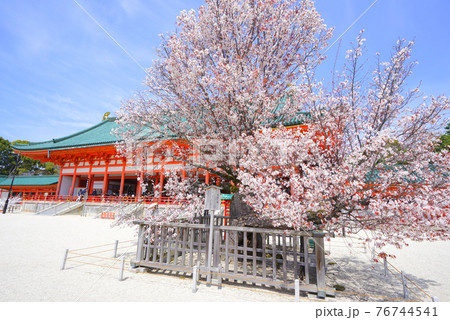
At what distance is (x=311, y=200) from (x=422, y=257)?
7.96 meters

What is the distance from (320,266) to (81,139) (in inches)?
981

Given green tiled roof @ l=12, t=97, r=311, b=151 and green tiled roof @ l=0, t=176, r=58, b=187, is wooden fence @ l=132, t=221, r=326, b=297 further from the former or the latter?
green tiled roof @ l=0, t=176, r=58, b=187

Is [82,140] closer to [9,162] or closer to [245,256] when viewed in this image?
[245,256]

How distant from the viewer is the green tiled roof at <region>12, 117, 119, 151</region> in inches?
762

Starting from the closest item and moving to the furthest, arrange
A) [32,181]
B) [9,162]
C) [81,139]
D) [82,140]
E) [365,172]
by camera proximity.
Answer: [365,172] → [82,140] → [81,139] → [32,181] → [9,162]

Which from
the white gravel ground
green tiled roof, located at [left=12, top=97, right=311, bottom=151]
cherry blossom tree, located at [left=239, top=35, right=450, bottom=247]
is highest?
green tiled roof, located at [left=12, top=97, right=311, bottom=151]

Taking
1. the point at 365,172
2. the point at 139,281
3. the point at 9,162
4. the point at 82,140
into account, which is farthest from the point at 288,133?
the point at 9,162

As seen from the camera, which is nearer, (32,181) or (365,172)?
(365,172)

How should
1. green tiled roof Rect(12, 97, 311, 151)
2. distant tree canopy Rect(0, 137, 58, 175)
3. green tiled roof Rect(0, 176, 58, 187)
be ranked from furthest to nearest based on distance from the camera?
distant tree canopy Rect(0, 137, 58, 175)
green tiled roof Rect(0, 176, 58, 187)
green tiled roof Rect(12, 97, 311, 151)

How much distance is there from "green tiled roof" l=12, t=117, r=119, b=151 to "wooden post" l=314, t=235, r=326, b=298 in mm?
18201

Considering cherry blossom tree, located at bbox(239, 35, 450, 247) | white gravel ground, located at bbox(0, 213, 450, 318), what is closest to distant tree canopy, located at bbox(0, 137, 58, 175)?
white gravel ground, located at bbox(0, 213, 450, 318)

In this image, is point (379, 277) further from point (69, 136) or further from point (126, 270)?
point (69, 136)

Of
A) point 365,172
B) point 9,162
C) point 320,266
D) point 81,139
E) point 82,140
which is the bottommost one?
point 320,266

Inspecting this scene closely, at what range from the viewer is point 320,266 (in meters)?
4.14
